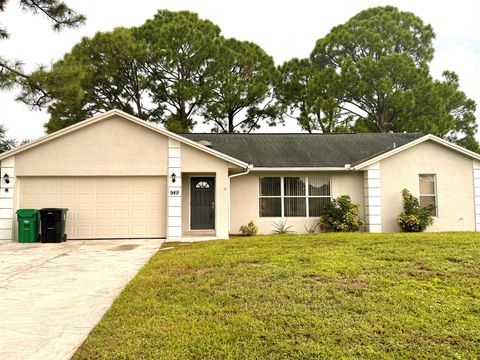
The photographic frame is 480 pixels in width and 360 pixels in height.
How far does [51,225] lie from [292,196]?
8400mm

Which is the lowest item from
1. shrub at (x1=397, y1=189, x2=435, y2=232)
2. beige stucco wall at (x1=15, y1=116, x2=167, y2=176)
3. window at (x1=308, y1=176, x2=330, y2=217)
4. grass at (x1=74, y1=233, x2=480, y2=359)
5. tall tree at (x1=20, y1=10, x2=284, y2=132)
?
grass at (x1=74, y1=233, x2=480, y2=359)

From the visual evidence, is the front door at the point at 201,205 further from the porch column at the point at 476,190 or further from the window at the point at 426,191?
the porch column at the point at 476,190

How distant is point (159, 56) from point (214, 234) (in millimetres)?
15366

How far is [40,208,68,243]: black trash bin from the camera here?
1103 cm

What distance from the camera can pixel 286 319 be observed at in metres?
3.65

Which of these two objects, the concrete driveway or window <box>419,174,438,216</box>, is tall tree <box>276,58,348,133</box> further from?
the concrete driveway

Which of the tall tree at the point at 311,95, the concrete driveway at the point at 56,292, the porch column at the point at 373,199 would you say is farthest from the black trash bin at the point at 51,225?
the tall tree at the point at 311,95

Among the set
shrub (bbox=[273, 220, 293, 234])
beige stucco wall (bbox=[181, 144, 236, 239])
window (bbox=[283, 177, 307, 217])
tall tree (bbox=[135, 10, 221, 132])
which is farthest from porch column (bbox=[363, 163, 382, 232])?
tall tree (bbox=[135, 10, 221, 132])

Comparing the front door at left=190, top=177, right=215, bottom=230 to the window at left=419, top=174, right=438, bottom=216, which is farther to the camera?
the window at left=419, top=174, right=438, bottom=216

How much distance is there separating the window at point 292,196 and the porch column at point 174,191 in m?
3.30

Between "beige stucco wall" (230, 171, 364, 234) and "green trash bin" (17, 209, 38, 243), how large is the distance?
260 inches

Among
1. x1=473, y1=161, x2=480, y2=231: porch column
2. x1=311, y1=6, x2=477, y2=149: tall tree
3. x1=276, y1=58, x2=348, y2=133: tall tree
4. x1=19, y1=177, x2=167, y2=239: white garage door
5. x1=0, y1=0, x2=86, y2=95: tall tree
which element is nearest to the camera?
x1=0, y1=0, x2=86, y2=95: tall tree

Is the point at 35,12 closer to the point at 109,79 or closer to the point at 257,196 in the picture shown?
the point at 257,196

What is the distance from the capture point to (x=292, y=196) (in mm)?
13336
